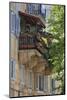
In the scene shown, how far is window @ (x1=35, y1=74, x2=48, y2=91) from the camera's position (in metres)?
2.65

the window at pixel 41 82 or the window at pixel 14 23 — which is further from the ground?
the window at pixel 14 23

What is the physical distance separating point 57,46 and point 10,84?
649 millimetres

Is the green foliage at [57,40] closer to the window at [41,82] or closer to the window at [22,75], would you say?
the window at [41,82]

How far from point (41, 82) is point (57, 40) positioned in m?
0.48

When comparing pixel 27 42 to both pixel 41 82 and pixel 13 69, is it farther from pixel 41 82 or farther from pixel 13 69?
pixel 41 82

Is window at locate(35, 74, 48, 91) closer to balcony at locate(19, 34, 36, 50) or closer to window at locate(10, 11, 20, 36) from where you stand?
balcony at locate(19, 34, 36, 50)

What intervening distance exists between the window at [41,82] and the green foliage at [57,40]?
0.46 feet

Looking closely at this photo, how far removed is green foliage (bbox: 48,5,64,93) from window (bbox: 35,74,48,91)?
14cm

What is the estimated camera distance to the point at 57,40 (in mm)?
2738

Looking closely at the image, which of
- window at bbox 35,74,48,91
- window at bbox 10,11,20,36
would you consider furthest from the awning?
window at bbox 35,74,48,91

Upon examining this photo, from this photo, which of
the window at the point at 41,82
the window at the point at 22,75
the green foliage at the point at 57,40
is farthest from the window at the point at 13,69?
the green foliage at the point at 57,40

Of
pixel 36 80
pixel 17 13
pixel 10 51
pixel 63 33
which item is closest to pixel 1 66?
pixel 10 51

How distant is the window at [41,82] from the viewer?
265 cm

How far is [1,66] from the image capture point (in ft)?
8.46
